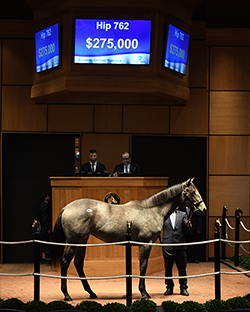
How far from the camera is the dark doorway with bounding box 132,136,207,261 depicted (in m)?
11.9

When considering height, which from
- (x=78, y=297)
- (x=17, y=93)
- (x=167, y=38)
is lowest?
(x=78, y=297)

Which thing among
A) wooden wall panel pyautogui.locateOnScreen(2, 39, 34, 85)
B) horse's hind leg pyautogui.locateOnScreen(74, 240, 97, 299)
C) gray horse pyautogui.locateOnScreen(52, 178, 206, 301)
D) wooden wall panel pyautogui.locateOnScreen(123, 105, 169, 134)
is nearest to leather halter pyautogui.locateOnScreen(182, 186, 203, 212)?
gray horse pyautogui.locateOnScreen(52, 178, 206, 301)

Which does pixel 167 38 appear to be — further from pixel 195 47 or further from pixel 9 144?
pixel 9 144

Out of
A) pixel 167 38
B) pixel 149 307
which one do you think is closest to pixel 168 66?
pixel 167 38

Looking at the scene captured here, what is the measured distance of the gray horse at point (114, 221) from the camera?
7.44 meters

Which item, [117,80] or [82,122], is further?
[82,122]

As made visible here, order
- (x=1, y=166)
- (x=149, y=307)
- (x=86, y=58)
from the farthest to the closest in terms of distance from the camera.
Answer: (x=1, y=166) → (x=86, y=58) → (x=149, y=307)

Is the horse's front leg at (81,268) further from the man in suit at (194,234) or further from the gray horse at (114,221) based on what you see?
the man in suit at (194,234)

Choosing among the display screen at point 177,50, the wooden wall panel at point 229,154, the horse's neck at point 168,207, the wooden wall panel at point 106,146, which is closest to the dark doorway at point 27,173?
the wooden wall panel at point 106,146

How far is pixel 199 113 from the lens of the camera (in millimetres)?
11883

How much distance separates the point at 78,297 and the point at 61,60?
512 cm

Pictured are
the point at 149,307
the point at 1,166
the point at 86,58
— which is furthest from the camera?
the point at 1,166

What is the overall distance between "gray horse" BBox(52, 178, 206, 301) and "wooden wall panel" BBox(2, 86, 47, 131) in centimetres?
454

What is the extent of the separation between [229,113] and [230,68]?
117 centimetres
